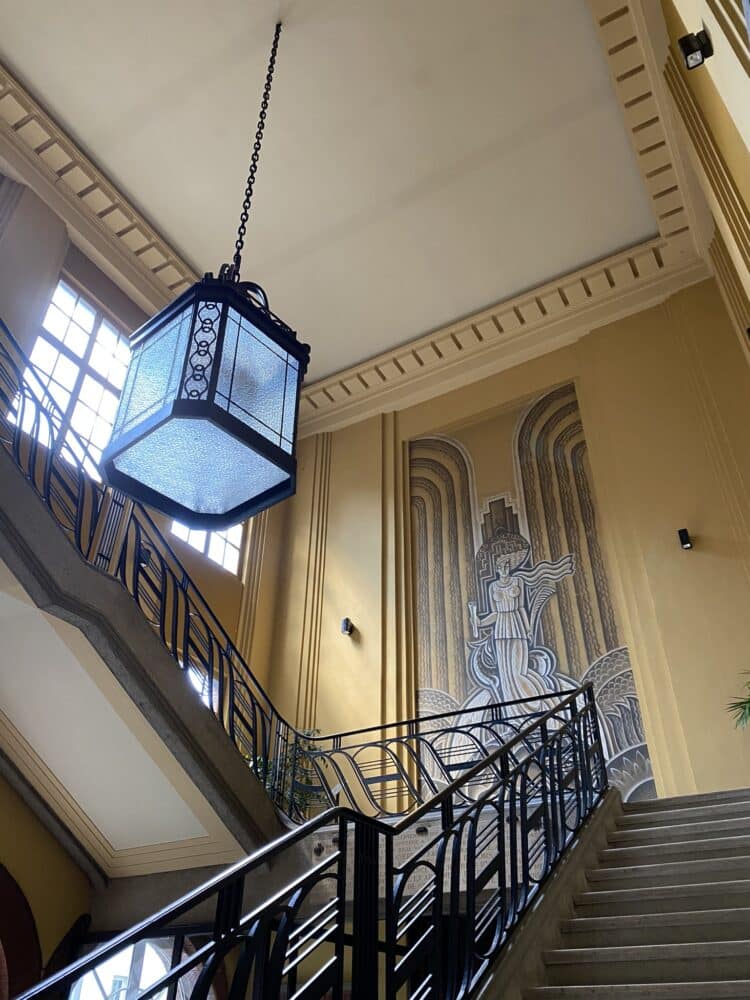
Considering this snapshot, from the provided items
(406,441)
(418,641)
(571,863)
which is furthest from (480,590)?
(571,863)

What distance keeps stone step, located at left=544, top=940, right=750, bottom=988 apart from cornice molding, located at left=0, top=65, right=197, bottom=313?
8.65 metres

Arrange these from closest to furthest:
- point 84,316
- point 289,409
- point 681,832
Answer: point 289,409 < point 681,832 < point 84,316

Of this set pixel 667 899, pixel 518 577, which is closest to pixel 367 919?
pixel 667 899

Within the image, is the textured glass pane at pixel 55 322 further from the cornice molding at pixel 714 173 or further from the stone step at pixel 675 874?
the stone step at pixel 675 874

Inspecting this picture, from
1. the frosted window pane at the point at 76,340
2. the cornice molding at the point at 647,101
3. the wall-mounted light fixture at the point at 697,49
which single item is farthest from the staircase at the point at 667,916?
the frosted window pane at the point at 76,340

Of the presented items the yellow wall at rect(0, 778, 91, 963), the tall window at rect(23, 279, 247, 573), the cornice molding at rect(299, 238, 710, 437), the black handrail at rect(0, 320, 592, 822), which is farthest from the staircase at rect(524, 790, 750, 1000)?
the cornice molding at rect(299, 238, 710, 437)

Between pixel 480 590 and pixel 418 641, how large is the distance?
0.93 m

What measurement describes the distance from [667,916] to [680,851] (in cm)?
85

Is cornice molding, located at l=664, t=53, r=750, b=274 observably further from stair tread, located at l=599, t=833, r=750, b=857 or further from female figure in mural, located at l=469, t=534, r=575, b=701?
female figure in mural, located at l=469, t=534, r=575, b=701

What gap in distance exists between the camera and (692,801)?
16.6 ft

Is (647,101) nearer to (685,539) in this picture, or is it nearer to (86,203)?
(685,539)

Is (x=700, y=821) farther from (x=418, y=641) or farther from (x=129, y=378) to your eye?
(x=418, y=641)

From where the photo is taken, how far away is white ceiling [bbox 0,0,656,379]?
24.8 feet

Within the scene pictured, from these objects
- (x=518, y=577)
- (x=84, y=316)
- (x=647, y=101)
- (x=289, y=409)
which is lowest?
(x=289, y=409)
